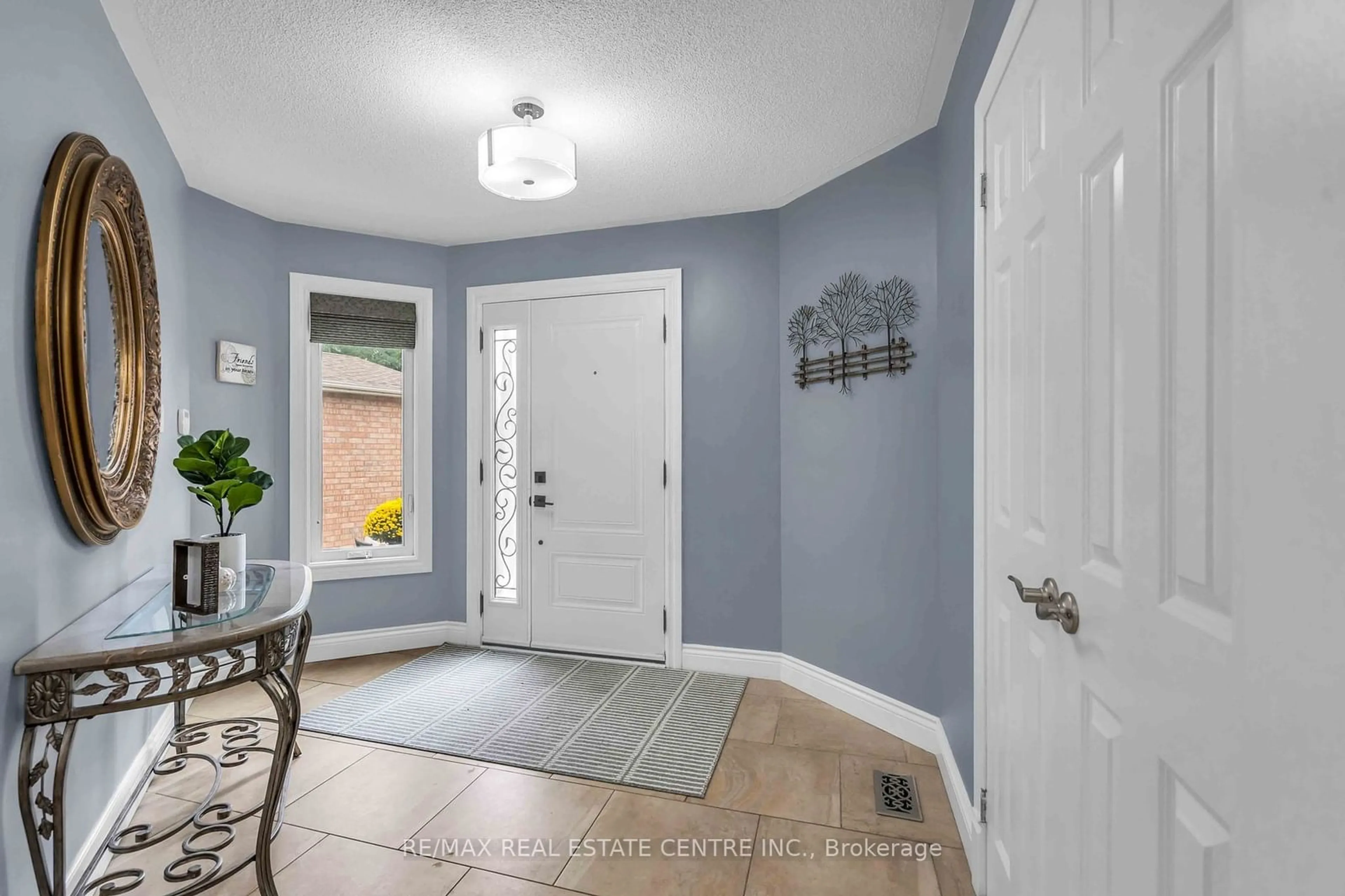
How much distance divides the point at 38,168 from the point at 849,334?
2720 millimetres

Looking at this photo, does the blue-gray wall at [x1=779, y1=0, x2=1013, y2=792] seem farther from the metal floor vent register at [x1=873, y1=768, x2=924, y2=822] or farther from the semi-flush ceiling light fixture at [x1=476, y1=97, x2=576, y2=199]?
the semi-flush ceiling light fixture at [x1=476, y1=97, x2=576, y2=199]

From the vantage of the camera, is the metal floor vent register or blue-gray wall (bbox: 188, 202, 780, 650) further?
blue-gray wall (bbox: 188, 202, 780, 650)

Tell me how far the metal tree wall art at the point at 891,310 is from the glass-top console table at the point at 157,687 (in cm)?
239

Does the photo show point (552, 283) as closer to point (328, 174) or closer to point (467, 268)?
point (467, 268)

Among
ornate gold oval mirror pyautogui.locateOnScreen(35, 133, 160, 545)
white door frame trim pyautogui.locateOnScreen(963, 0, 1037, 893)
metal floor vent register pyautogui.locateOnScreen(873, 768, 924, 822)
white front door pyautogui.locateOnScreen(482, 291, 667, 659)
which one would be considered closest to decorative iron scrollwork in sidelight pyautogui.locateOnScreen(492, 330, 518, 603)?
white front door pyautogui.locateOnScreen(482, 291, 667, 659)

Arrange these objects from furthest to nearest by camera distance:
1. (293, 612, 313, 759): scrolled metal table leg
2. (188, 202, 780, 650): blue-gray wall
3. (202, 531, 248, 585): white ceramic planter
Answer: (188, 202, 780, 650): blue-gray wall → (293, 612, 313, 759): scrolled metal table leg → (202, 531, 248, 585): white ceramic planter

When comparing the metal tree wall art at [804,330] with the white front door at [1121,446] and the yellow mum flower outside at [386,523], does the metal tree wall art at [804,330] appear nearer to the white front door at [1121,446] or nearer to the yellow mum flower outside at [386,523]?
the white front door at [1121,446]

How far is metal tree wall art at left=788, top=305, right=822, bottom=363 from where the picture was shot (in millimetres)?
3090

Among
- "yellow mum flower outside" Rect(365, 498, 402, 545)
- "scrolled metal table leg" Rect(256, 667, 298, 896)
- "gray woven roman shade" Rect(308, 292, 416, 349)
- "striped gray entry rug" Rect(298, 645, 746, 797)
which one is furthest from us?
"yellow mum flower outside" Rect(365, 498, 402, 545)

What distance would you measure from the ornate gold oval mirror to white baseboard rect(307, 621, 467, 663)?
1767 millimetres

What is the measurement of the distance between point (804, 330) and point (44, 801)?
9.91ft

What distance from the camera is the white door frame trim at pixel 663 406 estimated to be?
11.5 ft

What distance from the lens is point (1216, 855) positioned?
662 millimetres

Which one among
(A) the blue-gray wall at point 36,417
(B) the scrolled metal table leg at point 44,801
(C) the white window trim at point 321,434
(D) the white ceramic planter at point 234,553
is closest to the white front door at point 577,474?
(C) the white window trim at point 321,434
